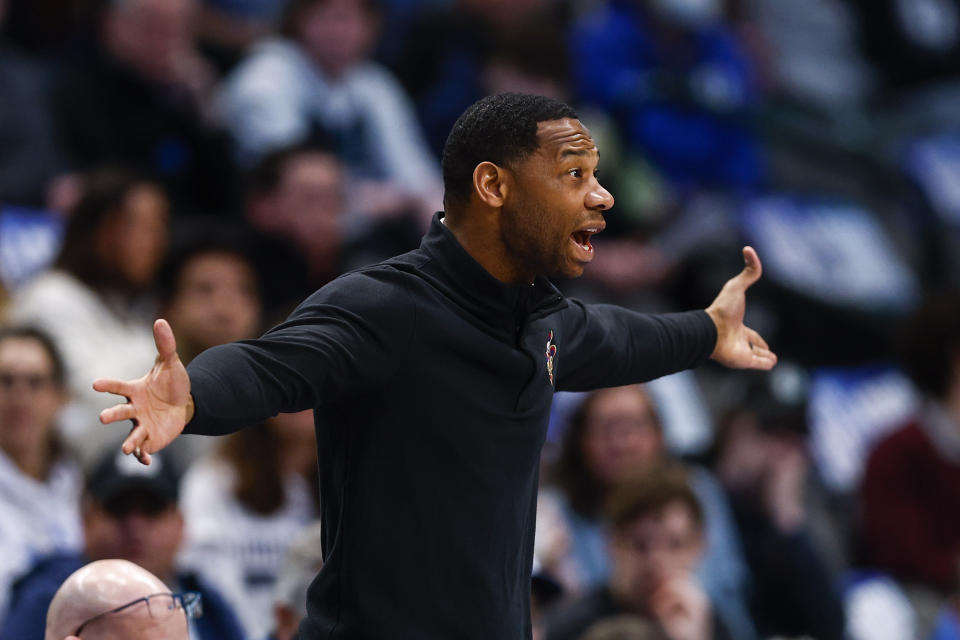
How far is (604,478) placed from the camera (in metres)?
5.49

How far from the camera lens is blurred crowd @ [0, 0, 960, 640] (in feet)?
15.5

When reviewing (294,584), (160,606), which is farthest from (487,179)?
(294,584)

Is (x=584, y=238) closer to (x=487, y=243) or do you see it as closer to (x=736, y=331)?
(x=487, y=243)

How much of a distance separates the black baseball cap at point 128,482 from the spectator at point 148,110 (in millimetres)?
2390

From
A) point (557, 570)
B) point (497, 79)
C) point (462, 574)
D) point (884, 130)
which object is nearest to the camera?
point (462, 574)

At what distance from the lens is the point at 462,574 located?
2531mm

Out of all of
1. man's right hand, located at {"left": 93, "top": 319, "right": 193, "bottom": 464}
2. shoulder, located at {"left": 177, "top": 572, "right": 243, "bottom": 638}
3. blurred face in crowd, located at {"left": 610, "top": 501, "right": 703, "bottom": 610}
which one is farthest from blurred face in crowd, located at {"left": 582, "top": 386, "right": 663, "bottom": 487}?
man's right hand, located at {"left": 93, "top": 319, "right": 193, "bottom": 464}

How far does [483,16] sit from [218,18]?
52.1 inches

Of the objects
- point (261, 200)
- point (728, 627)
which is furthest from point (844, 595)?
point (261, 200)

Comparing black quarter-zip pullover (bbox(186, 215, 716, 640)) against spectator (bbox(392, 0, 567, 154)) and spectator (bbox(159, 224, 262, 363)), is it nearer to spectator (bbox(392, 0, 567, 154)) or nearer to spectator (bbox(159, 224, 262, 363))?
spectator (bbox(159, 224, 262, 363))

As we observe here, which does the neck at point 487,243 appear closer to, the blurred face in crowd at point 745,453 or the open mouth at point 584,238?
the open mouth at point 584,238

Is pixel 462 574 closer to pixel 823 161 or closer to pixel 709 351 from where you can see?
pixel 709 351

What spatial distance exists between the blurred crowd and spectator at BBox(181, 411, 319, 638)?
10mm

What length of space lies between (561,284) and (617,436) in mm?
1183
